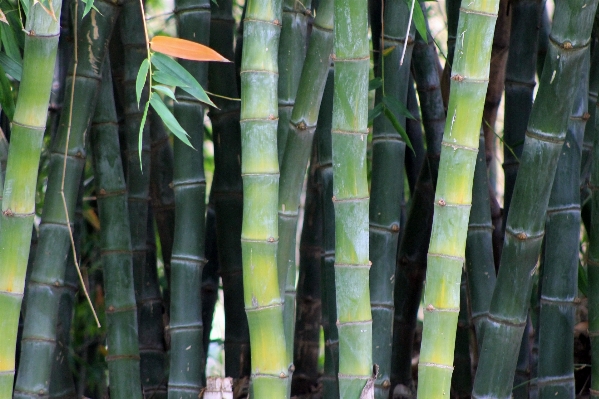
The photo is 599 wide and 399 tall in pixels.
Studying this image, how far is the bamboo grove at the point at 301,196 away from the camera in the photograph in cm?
75

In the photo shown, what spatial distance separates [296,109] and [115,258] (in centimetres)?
47

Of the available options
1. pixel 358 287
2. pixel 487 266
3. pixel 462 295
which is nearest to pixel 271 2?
pixel 358 287

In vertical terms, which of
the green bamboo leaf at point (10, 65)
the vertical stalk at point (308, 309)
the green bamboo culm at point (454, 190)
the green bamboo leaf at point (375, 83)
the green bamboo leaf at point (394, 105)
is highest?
the green bamboo leaf at point (375, 83)

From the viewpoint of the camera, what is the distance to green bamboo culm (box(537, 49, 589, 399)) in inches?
40.5

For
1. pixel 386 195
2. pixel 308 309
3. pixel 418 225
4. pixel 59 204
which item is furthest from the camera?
pixel 308 309

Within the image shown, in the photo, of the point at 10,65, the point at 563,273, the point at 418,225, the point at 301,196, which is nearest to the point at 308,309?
the point at 418,225

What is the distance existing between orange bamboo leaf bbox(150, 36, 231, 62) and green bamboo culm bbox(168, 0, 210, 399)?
332 millimetres

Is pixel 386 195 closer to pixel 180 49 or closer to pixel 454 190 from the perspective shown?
pixel 454 190

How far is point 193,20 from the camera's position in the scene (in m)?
1.04

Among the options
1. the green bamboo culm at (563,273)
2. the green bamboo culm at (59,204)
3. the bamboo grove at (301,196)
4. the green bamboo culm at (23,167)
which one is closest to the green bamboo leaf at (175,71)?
the bamboo grove at (301,196)

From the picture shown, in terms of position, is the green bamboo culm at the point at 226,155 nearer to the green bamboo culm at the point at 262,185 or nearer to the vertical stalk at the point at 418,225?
the vertical stalk at the point at 418,225

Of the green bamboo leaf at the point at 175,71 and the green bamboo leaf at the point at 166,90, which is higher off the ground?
the green bamboo leaf at the point at 175,71

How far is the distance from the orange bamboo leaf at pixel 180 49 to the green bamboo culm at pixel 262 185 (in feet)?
0.17

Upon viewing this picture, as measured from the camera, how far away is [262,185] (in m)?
0.75
